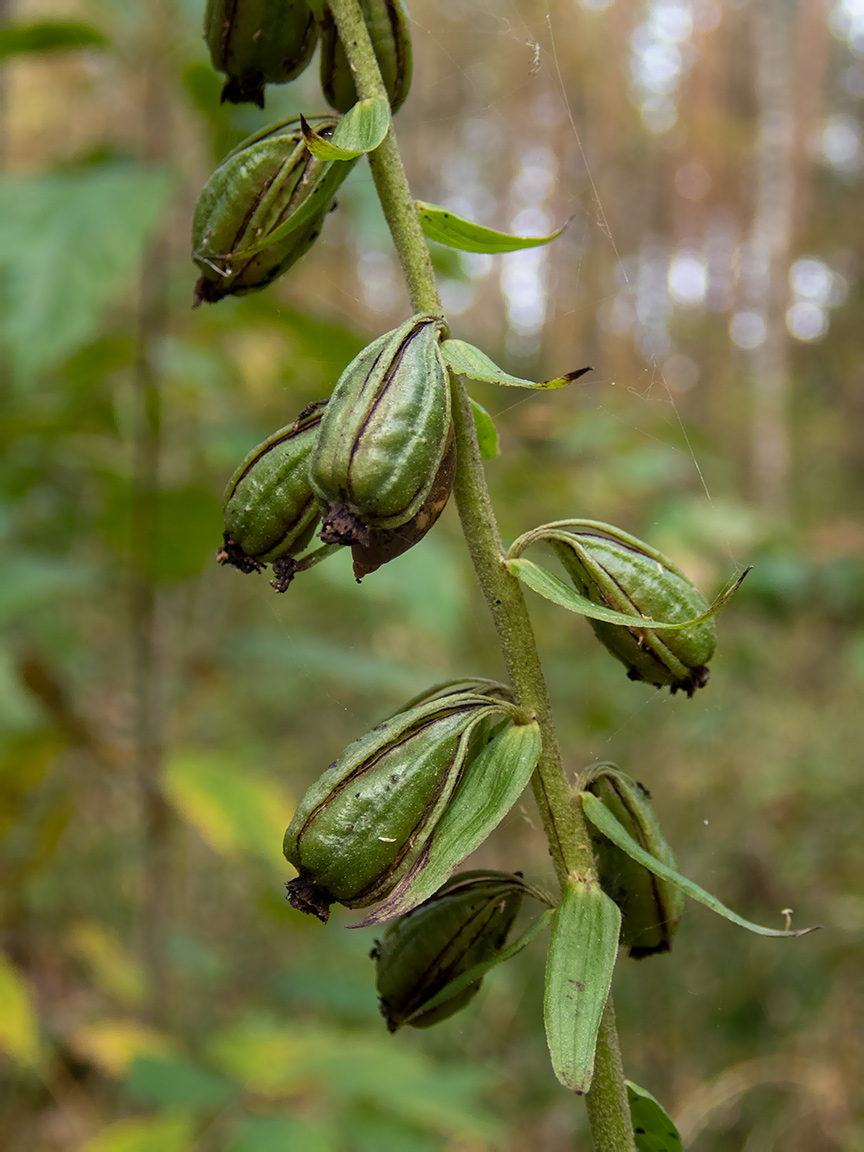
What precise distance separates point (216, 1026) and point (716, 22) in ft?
66.6

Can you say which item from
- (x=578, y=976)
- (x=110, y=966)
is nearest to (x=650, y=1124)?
(x=578, y=976)

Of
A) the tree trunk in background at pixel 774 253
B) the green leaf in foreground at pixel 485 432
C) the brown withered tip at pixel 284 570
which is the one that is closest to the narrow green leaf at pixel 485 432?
the green leaf in foreground at pixel 485 432

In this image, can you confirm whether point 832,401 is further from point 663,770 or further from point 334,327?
point 334,327

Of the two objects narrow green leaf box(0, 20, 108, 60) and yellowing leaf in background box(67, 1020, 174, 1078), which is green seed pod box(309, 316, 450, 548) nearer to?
narrow green leaf box(0, 20, 108, 60)

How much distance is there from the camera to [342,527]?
2.85ft

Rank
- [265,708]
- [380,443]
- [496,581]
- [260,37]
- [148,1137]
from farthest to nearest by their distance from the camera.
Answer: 1. [265,708]
2. [148,1137]
3. [260,37]
4. [496,581]
5. [380,443]

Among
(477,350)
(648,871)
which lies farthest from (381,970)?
(477,350)

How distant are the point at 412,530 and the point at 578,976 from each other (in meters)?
0.43

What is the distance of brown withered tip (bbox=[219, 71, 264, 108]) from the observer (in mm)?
1130

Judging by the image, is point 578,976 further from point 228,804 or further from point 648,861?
point 228,804

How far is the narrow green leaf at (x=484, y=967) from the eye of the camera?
0.90 m

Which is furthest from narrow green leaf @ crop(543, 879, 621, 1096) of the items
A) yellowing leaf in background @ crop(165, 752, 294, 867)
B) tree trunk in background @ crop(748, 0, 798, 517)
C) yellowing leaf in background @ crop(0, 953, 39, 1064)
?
tree trunk in background @ crop(748, 0, 798, 517)

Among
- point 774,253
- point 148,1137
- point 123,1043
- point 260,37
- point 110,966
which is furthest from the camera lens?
point 774,253

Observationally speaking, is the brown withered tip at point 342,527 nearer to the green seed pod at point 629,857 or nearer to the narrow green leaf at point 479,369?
the narrow green leaf at point 479,369
